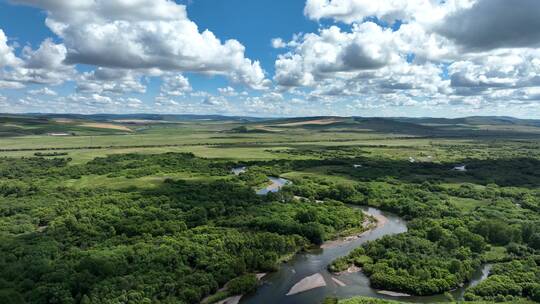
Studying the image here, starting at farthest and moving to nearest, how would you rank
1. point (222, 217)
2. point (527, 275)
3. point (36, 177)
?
1. point (36, 177)
2. point (222, 217)
3. point (527, 275)

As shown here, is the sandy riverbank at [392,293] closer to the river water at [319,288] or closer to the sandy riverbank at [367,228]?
the river water at [319,288]

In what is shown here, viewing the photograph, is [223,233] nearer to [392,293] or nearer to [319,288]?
[319,288]

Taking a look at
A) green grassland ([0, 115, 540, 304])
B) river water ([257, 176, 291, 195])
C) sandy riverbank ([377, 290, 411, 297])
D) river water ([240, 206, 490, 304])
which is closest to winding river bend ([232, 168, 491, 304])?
river water ([240, 206, 490, 304])

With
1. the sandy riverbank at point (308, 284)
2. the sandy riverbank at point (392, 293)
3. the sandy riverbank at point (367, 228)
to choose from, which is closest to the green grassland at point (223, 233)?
the sandy riverbank at point (392, 293)

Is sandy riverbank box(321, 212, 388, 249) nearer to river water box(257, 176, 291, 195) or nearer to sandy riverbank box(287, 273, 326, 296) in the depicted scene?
sandy riverbank box(287, 273, 326, 296)

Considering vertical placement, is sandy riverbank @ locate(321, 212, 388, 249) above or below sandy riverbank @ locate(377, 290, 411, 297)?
above

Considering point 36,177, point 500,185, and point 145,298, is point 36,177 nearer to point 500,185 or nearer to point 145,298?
point 145,298

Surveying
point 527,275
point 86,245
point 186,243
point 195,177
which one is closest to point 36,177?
point 195,177
